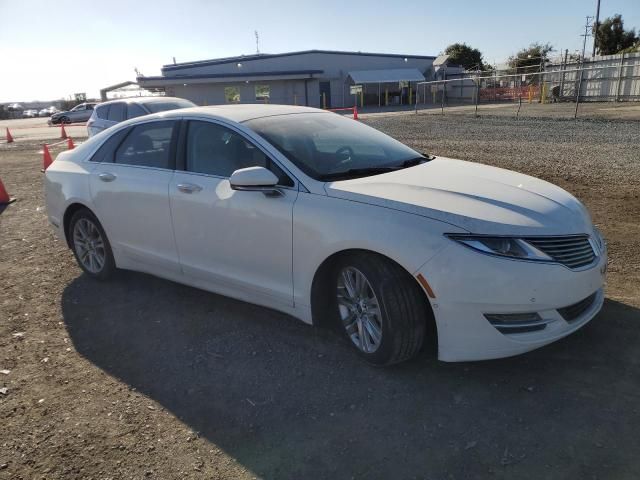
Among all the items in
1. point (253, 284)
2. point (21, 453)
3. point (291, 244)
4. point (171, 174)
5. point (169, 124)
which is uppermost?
point (169, 124)

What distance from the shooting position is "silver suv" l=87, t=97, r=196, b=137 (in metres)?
11.8

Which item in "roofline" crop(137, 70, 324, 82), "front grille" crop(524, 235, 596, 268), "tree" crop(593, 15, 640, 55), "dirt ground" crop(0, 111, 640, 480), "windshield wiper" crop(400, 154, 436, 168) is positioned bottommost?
"dirt ground" crop(0, 111, 640, 480)

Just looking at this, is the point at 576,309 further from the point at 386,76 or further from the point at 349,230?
the point at 386,76

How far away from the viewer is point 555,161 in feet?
32.4

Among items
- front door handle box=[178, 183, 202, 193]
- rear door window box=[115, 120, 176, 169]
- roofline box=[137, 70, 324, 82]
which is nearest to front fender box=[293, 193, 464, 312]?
front door handle box=[178, 183, 202, 193]

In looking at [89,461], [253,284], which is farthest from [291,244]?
[89,461]

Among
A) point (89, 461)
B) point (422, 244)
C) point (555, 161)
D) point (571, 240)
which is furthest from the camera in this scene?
point (555, 161)

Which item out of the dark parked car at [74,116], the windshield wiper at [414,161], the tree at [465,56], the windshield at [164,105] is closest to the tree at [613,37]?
the tree at [465,56]

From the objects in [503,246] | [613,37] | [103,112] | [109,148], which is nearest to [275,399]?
[503,246]

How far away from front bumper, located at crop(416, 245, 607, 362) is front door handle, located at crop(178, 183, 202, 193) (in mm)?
1898

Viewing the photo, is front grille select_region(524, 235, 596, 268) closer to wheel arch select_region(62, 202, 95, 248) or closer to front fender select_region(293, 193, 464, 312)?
front fender select_region(293, 193, 464, 312)

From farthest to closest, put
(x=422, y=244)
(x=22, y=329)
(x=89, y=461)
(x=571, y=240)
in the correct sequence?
1. (x=22, y=329)
2. (x=571, y=240)
3. (x=422, y=244)
4. (x=89, y=461)

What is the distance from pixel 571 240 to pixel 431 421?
4.40 ft

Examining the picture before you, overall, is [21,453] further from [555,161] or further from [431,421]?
[555,161]
